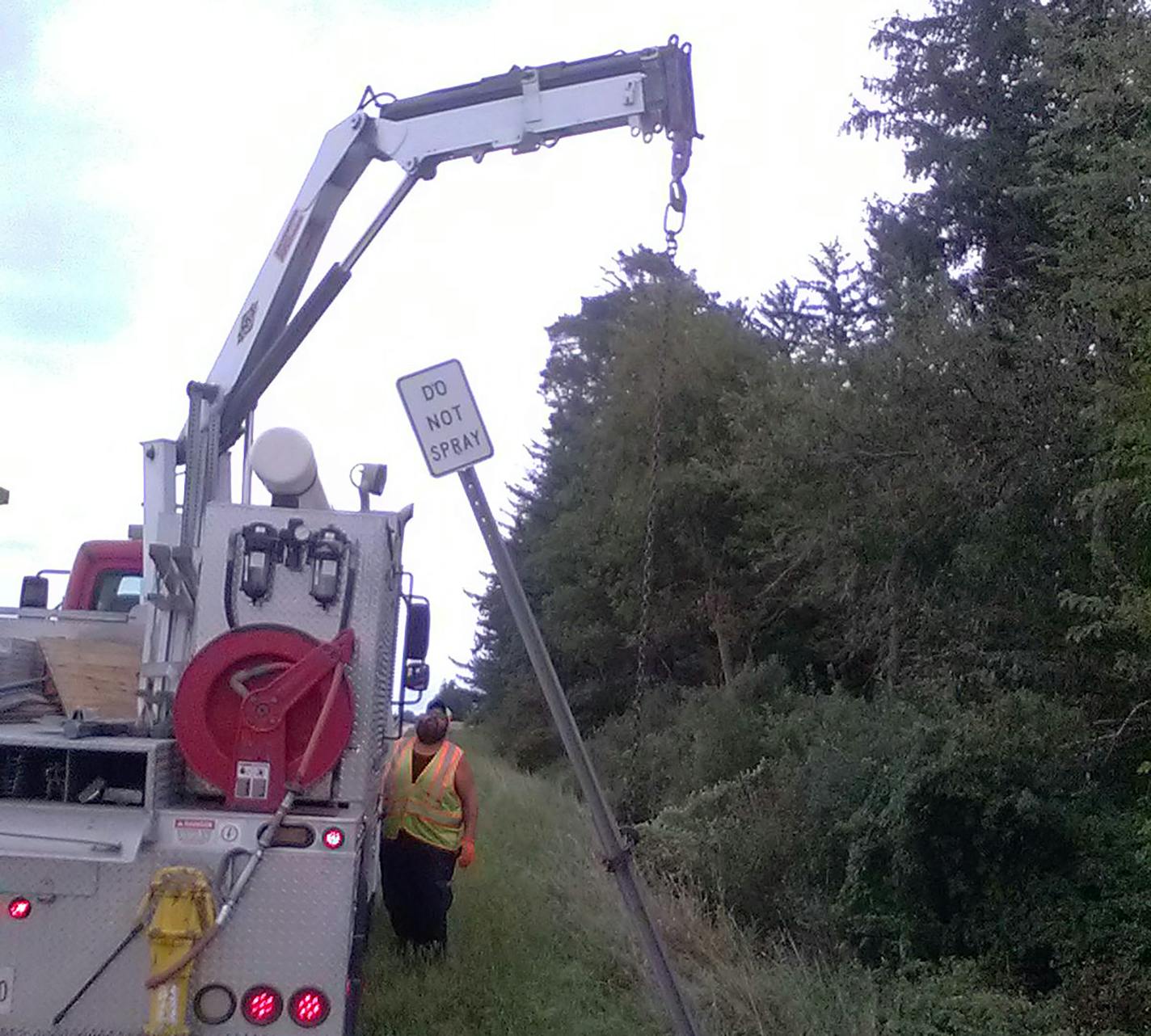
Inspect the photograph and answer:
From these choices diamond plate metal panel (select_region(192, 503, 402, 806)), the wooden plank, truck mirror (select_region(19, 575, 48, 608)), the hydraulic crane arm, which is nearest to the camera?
diamond plate metal panel (select_region(192, 503, 402, 806))

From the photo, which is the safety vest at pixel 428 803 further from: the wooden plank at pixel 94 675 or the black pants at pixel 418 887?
the wooden plank at pixel 94 675

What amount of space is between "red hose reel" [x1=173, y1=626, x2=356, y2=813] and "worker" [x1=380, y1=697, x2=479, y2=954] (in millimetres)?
3094

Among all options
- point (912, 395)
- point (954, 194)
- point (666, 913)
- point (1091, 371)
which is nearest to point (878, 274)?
point (954, 194)

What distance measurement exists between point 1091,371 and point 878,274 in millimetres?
8710

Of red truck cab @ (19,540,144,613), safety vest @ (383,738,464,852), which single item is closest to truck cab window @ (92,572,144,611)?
red truck cab @ (19,540,144,613)

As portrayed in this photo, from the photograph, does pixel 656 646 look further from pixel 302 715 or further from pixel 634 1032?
pixel 302 715

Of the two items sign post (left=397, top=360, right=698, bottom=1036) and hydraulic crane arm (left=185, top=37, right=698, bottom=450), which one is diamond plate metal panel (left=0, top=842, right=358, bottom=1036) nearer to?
sign post (left=397, top=360, right=698, bottom=1036)

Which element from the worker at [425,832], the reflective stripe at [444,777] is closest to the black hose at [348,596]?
the worker at [425,832]

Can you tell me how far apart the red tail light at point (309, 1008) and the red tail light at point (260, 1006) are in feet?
0.18

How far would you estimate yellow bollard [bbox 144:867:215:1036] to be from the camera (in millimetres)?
5281

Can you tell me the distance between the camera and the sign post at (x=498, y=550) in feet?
18.8

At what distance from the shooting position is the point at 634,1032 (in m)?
7.68

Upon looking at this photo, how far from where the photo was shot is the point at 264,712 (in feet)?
19.3

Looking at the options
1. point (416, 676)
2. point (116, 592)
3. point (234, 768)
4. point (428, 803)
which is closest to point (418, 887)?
point (428, 803)
